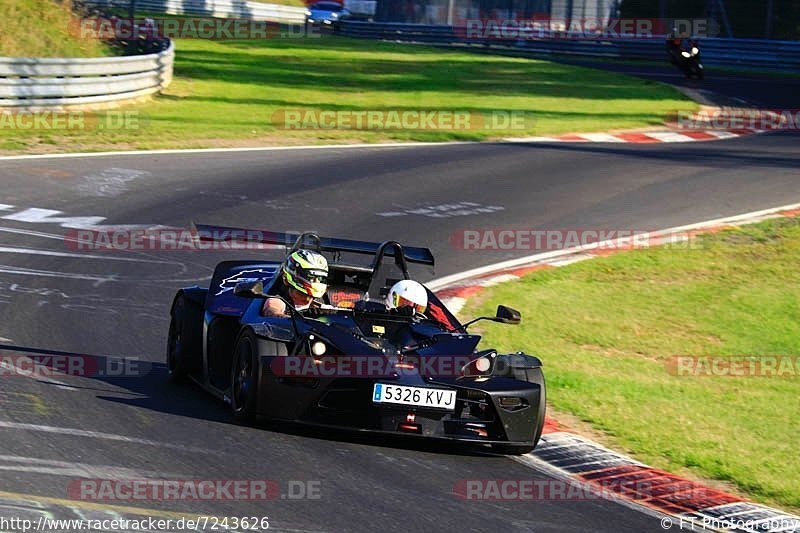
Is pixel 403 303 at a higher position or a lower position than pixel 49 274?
higher

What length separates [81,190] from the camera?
1758 centimetres

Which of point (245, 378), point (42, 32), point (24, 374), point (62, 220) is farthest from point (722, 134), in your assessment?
point (24, 374)

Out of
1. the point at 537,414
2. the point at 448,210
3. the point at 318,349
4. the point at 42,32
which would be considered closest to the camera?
the point at 318,349

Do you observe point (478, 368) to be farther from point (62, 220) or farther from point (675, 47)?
point (675, 47)

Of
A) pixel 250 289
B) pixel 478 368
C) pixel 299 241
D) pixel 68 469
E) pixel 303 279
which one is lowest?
pixel 68 469

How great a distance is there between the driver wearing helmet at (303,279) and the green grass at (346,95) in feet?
40.6

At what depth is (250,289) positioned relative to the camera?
9406 mm

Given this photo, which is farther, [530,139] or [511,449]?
[530,139]

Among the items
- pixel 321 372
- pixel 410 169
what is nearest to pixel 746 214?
pixel 410 169

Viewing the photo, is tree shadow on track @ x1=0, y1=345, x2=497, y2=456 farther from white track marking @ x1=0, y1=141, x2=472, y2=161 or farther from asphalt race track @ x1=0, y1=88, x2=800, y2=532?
white track marking @ x1=0, y1=141, x2=472, y2=161

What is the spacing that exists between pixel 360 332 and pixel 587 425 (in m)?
2.00

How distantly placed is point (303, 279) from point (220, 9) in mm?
55700

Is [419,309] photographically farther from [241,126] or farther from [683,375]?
[241,126]

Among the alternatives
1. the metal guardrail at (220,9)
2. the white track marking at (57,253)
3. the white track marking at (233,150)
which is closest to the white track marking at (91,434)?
the white track marking at (57,253)
